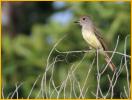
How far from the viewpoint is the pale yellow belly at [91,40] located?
26.7 ft

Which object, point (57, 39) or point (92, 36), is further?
point (57, 39)

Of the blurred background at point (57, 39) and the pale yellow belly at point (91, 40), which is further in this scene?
the blurred background at point (57, 39)

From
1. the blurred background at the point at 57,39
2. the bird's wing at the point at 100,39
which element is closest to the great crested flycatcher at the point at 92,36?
the bird's wing at the point at 100,39

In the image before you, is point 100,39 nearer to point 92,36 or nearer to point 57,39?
point 92,36

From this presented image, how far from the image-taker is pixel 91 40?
8.21 metres

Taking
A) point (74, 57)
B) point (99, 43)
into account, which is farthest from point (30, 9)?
point (74, 57)

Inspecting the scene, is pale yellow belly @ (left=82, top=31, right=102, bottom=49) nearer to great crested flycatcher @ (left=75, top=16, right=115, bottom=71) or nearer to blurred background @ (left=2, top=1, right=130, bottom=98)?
great crested flycatcher @ (left=75, top=16, right=115, bottom=71)

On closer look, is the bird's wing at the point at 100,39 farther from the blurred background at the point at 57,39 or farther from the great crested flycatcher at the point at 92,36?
the blurred background at the point at 57,39

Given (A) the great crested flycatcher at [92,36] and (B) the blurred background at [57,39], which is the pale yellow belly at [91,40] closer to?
(A) the great crested flycatcher at [92,36]

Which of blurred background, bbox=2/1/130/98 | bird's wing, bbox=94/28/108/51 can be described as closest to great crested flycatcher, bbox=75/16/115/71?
bird's wing, bbox=94/28/108/51

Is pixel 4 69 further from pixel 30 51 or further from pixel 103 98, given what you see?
pixel 103 98

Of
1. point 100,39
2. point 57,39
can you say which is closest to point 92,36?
point 100,39

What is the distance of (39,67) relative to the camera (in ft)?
43.9

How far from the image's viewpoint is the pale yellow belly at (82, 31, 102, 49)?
8.13m
